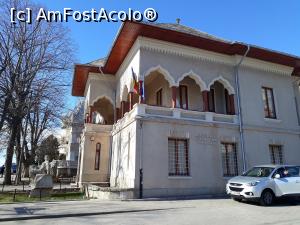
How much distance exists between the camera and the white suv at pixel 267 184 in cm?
1173

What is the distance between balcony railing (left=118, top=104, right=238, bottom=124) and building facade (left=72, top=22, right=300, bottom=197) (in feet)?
0.19

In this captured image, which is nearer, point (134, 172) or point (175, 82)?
point (134, 172)

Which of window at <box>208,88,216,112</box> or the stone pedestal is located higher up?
window at <box>208,88,216,112</box>

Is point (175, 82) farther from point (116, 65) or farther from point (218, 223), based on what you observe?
point (218, 223)

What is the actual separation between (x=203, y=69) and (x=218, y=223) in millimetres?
11313

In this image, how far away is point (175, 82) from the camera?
16.8 m

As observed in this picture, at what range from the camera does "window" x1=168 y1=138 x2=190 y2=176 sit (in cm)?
1562

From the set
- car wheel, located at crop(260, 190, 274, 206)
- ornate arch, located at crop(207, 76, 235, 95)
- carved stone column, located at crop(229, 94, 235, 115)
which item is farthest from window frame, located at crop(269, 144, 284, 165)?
car wheel, located at crop(260, 190, 274, 206)

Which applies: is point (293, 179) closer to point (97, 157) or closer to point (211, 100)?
point (211, 100)

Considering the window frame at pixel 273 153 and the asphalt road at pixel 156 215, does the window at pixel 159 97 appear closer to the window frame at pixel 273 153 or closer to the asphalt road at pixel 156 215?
the window frame at pixel 273 153

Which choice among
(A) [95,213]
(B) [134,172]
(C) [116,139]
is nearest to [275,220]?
(A) [95,213]

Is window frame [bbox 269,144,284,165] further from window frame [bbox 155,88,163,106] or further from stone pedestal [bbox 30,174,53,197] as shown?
stone pedestal [bbox 30,174,53,197]

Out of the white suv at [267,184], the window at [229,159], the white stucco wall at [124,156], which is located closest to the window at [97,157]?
the white stucco wall at [124,156]

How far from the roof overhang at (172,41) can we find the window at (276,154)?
566 centimetres
